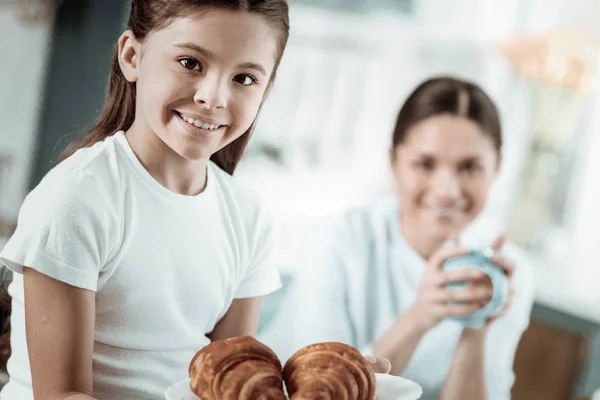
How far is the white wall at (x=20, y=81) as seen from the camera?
6.35ft

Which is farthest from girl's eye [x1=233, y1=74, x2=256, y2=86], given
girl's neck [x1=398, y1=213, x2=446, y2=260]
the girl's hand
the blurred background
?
the blurred background

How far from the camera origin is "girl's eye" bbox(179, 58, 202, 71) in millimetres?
606

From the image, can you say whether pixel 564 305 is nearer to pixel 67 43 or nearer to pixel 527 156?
pixel 527 156

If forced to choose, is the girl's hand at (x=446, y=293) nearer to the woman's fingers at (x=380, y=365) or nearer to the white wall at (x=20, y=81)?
the woman's fingers at (x=380, y=365)

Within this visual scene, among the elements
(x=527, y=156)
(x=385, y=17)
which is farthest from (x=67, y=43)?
(x=527, y=156)

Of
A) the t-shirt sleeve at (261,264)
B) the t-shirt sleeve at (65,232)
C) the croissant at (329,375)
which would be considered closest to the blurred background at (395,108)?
the t-shirt sleeve at (261,264)

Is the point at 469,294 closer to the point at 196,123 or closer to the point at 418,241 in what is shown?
the point at 418,241

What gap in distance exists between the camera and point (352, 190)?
246 centimetres

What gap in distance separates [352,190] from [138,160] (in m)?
1.83

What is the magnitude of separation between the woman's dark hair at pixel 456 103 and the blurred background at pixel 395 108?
2.73 ft

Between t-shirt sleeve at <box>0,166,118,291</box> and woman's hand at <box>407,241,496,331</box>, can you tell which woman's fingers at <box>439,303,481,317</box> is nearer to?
woman's hand at <box>407,241,496,331</box>

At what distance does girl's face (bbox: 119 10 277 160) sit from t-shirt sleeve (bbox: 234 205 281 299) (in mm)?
138

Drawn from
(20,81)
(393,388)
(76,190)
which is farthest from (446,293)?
(20,81)

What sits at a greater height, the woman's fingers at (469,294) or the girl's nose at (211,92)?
the girl's nose at (211,92)
